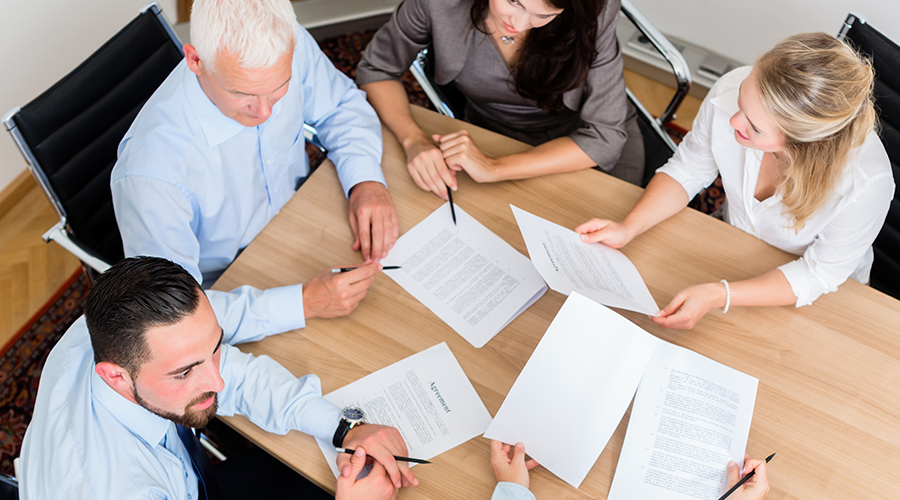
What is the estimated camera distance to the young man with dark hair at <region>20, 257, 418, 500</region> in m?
0.99

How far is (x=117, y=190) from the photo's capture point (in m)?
1.29

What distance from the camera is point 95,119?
1.51 metres

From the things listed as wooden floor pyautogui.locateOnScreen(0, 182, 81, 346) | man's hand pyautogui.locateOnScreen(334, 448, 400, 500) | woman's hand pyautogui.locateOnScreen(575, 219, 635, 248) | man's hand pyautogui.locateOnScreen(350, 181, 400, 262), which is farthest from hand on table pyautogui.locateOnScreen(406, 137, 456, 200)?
wooden floor pyautogui.locateOnScreen(0, 182, 81, 346)

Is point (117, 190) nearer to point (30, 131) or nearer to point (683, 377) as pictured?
point (30, 131)

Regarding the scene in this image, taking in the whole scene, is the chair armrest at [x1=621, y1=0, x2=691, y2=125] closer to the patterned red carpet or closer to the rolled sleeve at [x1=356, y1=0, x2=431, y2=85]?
Result: the rolled sleeve at [x1=356, y1=0, x2=431, y2=85]

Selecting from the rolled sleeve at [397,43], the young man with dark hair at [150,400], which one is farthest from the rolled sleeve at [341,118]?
the young man with dark hair at [150,400]

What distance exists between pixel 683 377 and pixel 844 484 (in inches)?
13.8

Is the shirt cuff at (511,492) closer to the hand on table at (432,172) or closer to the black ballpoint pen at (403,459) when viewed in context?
the black ballpoint pen at (403,459)

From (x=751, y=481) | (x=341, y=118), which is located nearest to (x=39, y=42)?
(x=341, y=118)

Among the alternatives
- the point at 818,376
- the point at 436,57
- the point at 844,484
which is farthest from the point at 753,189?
the point at 436,57

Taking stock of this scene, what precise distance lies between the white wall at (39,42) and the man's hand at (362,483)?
2043mm

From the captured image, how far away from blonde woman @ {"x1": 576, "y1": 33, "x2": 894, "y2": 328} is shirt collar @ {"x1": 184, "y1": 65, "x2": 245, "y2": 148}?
86 cm

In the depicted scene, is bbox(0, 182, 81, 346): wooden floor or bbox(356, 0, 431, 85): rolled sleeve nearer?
bbox(356, 0, 431, 85): rolled sleeve

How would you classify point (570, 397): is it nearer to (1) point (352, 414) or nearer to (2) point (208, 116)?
(1) point (352, 414)
